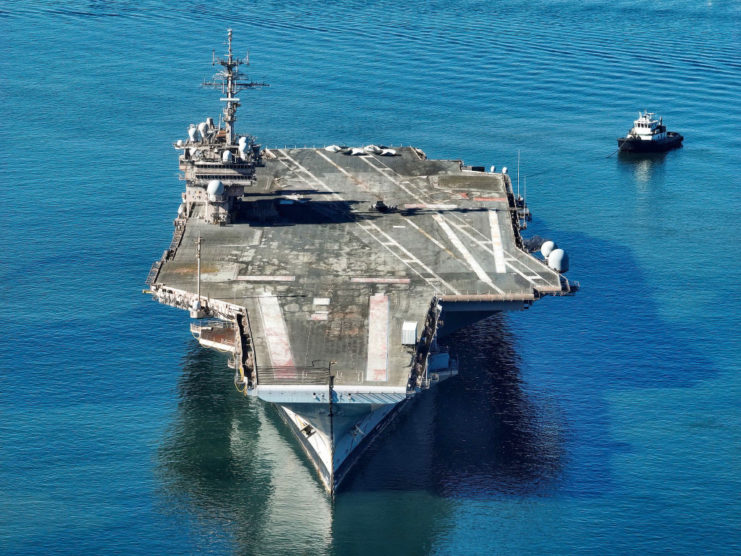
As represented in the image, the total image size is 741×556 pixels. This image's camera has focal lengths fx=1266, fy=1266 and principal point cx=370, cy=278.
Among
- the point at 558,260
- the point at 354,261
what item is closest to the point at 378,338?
the point at 354,261

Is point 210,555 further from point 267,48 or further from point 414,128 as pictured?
point 267,48

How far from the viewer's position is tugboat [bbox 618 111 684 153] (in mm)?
109688

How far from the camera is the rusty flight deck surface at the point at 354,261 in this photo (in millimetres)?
60156

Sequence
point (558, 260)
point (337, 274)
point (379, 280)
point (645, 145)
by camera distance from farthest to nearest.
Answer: point (645, 145) → point (337, 274) → point (558, 260) → point (379, 280)

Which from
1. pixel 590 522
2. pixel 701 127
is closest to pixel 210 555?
pixel 590 522

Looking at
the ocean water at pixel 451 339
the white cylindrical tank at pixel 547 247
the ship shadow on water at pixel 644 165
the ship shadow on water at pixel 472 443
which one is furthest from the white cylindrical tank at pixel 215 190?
the ship shadow on water at pixel 644 165

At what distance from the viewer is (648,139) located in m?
110

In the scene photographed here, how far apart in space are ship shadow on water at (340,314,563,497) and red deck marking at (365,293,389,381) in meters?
5.72

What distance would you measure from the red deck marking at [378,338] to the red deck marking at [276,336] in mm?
3664

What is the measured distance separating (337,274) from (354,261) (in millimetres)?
2135

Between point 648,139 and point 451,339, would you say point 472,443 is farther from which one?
point 648,139

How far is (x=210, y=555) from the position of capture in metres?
55.4

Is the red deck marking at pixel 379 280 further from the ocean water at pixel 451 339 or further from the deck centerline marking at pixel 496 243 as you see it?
the ocean water at pixel 451 339

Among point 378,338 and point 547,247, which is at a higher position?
point 547,247
